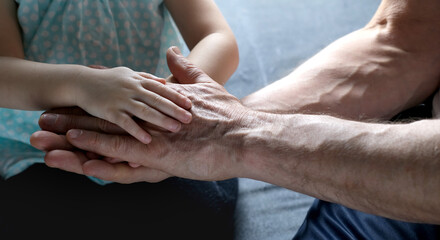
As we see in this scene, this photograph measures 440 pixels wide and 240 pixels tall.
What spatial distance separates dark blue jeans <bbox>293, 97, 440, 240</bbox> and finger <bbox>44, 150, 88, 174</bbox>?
485mm

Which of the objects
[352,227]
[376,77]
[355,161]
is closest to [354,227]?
[352,227]

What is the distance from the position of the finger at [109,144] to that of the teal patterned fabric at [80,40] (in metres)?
0.25

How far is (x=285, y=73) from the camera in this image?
4.59 feet

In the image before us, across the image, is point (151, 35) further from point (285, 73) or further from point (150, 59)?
point (285, 73)

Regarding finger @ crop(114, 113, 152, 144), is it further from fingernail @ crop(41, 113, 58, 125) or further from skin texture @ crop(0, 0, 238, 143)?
fingernail @ crop(41, 113, 58, 125)

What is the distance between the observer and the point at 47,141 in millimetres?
821

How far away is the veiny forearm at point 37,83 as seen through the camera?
2.90 feet

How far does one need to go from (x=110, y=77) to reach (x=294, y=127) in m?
0.38

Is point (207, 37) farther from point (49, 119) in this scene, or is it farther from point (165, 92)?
point (49, 119)


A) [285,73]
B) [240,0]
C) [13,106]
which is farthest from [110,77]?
[240,0]

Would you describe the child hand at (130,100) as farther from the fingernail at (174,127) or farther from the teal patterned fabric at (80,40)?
the teal patterned fabric at (80,40)

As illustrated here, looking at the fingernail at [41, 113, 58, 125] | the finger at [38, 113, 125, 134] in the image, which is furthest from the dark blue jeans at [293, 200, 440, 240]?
the fingernail at [41, 113, 58, 125]

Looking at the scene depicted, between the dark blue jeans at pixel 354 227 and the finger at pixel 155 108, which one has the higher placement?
the finger at pixel 155 108

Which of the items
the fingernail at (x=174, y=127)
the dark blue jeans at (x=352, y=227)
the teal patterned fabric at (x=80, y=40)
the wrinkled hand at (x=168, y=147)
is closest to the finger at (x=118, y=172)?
the wrinkled hand at (x=168, y=147)
